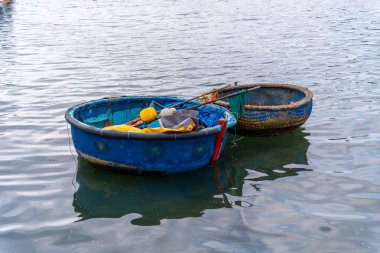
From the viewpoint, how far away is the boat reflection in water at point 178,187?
6.70 meters

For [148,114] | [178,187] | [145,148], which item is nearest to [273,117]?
[148,114]

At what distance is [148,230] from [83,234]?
764 millimetres

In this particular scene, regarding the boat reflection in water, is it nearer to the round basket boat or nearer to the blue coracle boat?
the blue coracle boat

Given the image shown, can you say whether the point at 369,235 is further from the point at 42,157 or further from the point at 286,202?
the point at 42,157

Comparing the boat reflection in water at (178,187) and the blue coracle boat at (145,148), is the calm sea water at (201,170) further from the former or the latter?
the blue coracle boat at (145,148)

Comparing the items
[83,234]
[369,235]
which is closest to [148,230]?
[83,234]

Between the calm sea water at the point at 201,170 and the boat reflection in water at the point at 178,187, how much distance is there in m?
0.02

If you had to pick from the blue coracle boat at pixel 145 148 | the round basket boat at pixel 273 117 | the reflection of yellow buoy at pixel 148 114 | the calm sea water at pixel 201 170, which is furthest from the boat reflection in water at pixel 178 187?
the reflection of yellow buoy at pixel 148 114

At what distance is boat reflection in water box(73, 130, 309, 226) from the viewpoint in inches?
264

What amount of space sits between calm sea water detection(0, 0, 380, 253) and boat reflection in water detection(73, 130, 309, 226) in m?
0.02

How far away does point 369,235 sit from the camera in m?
6.00

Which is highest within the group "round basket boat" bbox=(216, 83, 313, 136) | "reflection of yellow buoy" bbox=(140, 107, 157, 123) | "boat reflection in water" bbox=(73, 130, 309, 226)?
"reflection of yellow buoy" bbox=(140, 107, 157, 123)

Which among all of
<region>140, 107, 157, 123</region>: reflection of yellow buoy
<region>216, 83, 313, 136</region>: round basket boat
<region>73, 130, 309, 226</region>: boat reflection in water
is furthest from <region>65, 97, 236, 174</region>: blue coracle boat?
<region>140, 107, 157, 123</region>: reflection of yellow buoy

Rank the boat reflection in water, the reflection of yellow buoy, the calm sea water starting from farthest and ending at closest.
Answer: the reflection of yellow buoy, the boat reflection in water, the calm sea water
